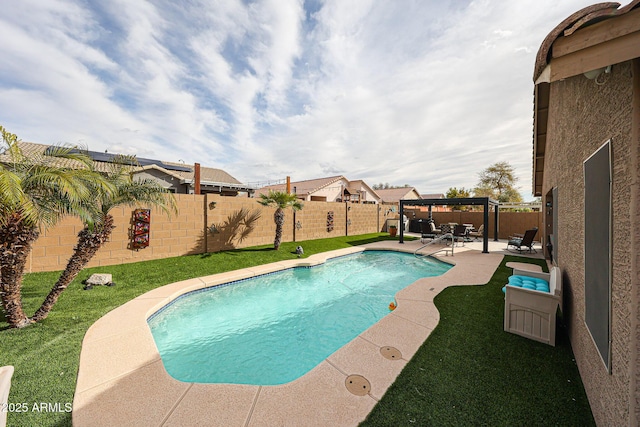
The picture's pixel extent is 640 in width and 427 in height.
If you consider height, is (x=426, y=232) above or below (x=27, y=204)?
below

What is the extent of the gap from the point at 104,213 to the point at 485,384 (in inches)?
284

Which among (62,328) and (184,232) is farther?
(184,232)

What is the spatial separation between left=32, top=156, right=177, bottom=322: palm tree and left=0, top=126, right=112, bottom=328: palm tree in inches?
17.2

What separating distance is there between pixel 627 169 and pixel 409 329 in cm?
361

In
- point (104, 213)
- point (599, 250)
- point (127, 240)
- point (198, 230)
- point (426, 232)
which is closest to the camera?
point (599, 250)

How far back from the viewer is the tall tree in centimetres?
3328

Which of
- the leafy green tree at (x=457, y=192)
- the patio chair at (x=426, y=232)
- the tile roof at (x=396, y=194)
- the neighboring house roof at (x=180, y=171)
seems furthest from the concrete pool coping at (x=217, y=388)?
the leafy green tree at (x=457, y=192)

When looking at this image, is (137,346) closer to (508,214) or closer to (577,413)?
(577,413)

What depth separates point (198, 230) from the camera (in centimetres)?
1000

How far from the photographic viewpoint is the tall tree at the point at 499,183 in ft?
109

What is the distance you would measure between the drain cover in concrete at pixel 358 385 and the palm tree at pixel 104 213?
5.22 meters

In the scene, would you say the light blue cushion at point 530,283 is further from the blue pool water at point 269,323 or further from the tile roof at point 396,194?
the tile roof at point 396,194

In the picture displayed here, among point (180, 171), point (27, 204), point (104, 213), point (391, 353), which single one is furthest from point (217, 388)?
point (180, 171)

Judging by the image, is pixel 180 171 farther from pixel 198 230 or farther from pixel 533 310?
pixel 533 310
